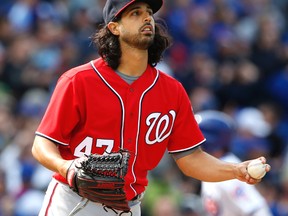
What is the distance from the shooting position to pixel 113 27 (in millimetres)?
4742

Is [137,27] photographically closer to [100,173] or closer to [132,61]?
[132,61]

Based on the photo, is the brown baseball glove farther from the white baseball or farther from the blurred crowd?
the blurred crowd

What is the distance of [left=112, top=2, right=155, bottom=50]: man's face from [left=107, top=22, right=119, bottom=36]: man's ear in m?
0.02

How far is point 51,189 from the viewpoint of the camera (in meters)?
4.82

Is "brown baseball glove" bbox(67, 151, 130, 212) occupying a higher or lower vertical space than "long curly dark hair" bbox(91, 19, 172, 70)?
lower

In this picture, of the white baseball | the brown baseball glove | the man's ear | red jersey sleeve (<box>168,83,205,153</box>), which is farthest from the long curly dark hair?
the white baseball

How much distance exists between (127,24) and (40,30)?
6269 millimetres

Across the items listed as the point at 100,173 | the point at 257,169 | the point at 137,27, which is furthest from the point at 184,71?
the point at 100,173

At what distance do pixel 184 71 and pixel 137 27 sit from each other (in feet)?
20.0

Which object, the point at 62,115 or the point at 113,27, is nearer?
the point at 62,115

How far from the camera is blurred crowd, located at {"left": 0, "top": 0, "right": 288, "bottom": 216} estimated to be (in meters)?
9.05

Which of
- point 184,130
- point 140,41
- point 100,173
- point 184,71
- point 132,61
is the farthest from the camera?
point 184,71

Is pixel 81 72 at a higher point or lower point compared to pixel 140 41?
lower

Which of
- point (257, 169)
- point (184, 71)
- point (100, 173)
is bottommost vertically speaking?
point (184, 71)
